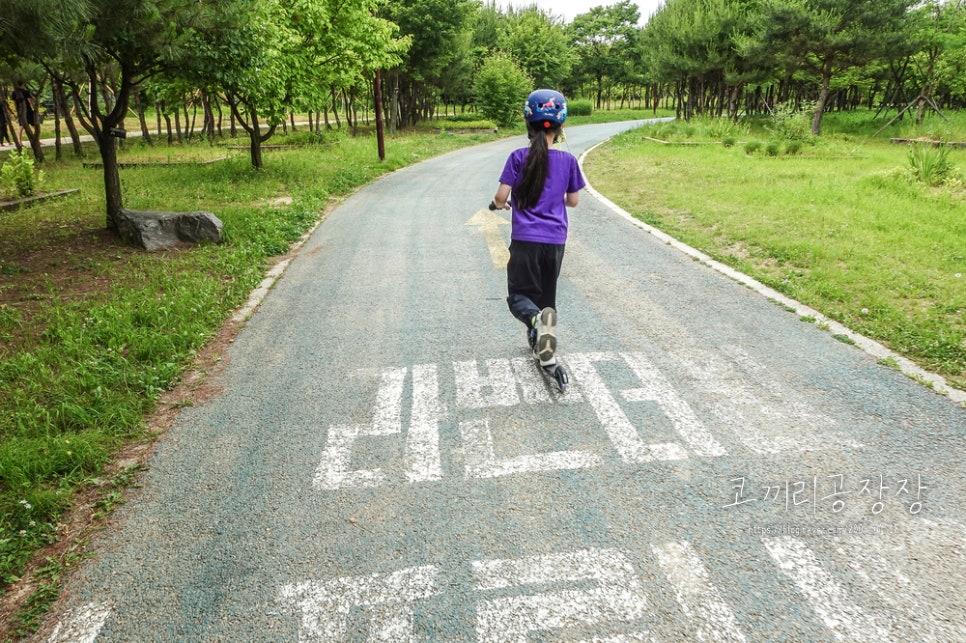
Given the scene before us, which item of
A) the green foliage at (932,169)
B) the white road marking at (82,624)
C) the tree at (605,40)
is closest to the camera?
the white road marking at (82,624)

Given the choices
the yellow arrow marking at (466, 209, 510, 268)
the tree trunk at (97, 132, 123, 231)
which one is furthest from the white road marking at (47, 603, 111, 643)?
the tree trunk at (97, 132, 123, 231)

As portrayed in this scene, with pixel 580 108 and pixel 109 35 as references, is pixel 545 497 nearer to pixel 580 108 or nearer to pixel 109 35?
pixel 109 35

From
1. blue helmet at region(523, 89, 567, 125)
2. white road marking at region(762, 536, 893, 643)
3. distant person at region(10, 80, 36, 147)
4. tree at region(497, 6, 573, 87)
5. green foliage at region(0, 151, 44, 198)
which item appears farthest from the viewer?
tree at region(497, 6, 573, 87)

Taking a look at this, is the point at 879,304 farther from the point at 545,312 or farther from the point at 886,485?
the point at 545,312

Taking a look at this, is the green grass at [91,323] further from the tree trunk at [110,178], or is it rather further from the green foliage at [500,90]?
the green foliage at [500,90]

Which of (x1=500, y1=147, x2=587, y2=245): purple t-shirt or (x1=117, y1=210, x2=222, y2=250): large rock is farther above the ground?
(x1=500, y1=147, x2=587, y2=245): purple t-shirt

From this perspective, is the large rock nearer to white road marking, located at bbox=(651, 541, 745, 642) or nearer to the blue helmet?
the blue helmet

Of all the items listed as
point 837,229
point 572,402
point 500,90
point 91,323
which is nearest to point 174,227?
point 91,323

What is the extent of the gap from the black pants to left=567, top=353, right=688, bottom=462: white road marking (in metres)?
0.58

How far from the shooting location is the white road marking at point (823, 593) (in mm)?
2180

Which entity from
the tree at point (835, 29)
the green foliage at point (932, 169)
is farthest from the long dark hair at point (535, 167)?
the tree at point (835, 29)

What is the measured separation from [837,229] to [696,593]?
7.45m

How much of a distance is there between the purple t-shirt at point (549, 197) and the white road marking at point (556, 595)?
221 centimetres

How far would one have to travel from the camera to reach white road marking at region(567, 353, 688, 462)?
333 centimetres
